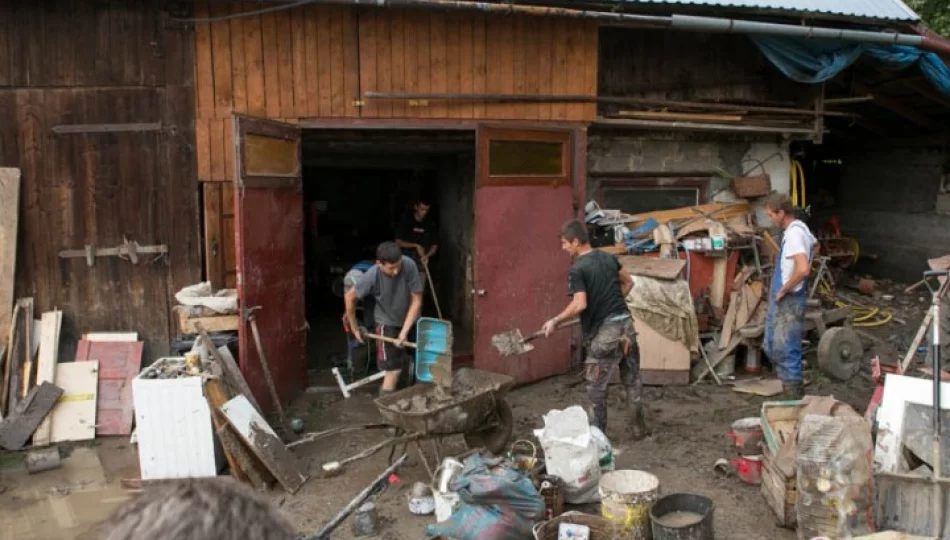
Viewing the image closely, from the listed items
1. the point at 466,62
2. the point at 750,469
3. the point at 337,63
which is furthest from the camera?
the point at 466,62

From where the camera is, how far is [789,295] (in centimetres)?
729

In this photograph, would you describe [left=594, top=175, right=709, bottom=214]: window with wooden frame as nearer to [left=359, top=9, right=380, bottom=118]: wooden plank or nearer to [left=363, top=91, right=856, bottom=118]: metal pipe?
[left=363, top=91, right=856, bottom=118]: metal pipe

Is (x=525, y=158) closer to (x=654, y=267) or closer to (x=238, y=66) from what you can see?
(x=654, y=267)

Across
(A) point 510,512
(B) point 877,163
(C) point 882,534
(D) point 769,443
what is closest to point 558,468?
(A) point 510,512

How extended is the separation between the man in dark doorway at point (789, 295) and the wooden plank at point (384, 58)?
4028 mm

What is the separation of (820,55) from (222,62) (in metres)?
7.01

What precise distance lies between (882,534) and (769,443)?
1309 mm

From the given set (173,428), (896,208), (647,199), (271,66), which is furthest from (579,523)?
(896,208)

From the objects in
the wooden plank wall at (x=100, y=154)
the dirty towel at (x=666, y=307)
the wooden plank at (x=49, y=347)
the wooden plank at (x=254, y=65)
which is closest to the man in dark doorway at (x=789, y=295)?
the dirty towel at (x=666, y=307)

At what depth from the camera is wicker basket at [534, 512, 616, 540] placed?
4891 millimetres

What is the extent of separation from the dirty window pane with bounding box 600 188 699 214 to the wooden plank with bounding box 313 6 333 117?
3740 mm

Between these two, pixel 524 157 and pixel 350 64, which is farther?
pixel 524 157

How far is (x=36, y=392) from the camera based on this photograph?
714 cm

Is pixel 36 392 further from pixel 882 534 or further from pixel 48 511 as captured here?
pixel 882 534
